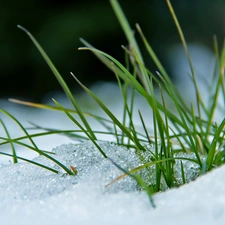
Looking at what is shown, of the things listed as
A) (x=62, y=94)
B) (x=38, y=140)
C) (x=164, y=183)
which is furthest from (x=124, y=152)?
(x=62, y=94)

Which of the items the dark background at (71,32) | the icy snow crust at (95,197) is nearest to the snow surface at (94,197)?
the icy snow crust at (95,197)

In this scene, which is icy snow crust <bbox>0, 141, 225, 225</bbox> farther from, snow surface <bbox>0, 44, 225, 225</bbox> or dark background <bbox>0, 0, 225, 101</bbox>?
dark background <bbox>0, 0, 225, 101</bbox>

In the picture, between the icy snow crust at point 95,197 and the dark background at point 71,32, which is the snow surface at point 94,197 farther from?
the dark background at point 71,32

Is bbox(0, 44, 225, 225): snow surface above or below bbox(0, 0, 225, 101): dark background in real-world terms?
above

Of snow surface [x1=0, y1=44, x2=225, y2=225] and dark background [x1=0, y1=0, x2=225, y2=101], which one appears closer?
snow surface [x1=0, y1=44, x2=225, y2=225]

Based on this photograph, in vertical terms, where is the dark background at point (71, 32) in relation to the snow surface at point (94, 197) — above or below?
below

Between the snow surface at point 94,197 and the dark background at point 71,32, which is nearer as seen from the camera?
the snow surface at point 94,197

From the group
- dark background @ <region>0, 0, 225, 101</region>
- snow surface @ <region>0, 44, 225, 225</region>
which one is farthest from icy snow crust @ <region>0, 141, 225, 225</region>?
dark background @ <region>0, 0, 225, 101</region>
